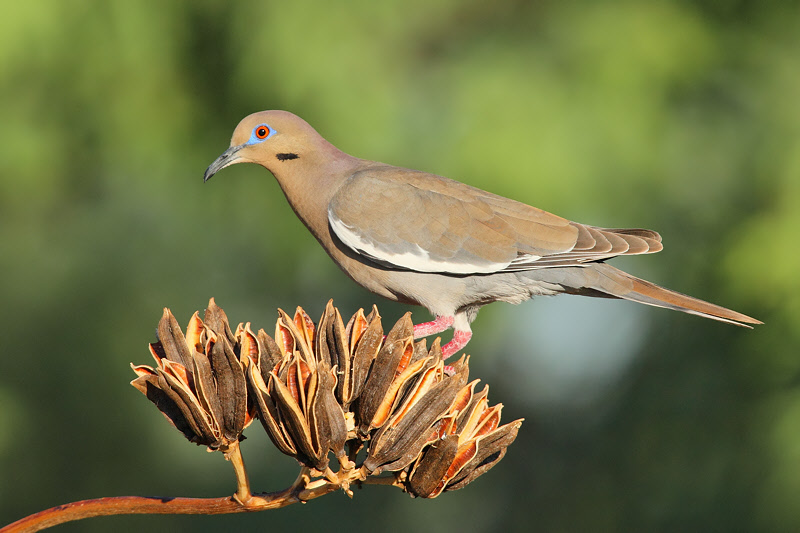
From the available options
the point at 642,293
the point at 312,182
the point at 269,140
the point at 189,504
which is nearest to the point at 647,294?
the point at 642,293

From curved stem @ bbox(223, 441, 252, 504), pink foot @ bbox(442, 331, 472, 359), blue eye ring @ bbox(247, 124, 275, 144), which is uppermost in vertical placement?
blue eye ring @ bbox(247, 124, 275, 144)

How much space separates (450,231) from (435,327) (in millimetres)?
332

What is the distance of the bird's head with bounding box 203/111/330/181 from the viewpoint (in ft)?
8.04

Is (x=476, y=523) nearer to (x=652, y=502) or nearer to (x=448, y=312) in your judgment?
(x=652, y=502)

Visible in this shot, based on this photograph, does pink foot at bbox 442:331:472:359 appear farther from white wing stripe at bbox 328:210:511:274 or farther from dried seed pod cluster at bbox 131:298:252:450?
dried seed pod cluster at bbox 131:298:252:450

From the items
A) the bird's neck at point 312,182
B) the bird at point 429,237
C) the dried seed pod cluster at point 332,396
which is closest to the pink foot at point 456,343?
the bird at point 429,237

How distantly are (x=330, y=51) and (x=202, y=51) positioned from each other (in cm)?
88

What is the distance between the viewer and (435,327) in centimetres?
243

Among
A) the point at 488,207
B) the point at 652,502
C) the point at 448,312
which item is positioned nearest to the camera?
the point at 448,312

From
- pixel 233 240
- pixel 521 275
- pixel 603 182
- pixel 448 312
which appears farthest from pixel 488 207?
pixel 233 240

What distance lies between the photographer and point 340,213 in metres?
2.48

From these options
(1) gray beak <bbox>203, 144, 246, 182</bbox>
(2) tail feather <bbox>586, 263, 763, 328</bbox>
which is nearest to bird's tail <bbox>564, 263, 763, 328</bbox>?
(2) tail feather <bbox>586, 263, 763, 328</bbox>

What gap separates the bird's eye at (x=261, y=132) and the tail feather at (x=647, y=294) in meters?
1.09

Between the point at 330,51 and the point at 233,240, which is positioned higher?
the point at 330,51
